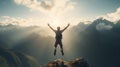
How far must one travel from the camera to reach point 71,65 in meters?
43.6

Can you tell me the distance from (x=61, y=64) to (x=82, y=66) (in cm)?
719

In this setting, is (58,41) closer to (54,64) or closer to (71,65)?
(54,64)

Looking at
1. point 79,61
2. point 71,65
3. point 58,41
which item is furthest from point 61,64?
point 58,41

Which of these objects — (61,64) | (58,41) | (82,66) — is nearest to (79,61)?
(82,66)

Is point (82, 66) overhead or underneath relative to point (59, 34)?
underneath

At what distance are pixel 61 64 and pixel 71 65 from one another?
16.1 ft

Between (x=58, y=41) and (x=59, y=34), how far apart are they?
1405 millimetres

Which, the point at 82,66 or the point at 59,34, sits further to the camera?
the point at 82,66

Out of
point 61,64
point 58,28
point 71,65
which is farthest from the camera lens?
point 71,65

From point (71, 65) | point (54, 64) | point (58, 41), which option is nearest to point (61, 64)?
point (54, 64)

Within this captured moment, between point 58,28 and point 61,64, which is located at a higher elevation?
point 58,28

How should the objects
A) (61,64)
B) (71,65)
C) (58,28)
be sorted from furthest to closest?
(71,65) < (61,64) < (58,28)

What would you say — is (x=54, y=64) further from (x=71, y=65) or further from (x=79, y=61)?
(x=79, y=61)

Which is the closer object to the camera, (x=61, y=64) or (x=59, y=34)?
(x=59, y=34)
